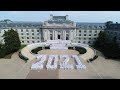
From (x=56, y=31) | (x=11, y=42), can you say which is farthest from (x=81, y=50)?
(x=11, y=42)

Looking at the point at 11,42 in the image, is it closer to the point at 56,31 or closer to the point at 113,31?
the point at 56,31

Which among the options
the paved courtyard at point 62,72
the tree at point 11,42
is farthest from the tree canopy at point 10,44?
the paved courtyard at point 62,72

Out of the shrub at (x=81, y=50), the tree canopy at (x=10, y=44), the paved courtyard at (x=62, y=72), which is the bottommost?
the paved courtyard at (x=62, y=72)

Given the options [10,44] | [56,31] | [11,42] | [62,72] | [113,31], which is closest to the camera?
[62,72]

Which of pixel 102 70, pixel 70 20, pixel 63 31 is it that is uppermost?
pixel 70 20

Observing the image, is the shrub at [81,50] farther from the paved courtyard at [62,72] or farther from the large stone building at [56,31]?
the large stone building at [56,31]
